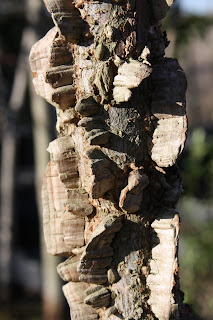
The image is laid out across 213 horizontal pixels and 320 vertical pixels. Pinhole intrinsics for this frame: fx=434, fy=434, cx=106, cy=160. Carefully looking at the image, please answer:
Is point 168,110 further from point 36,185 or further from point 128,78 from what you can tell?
point 36,185

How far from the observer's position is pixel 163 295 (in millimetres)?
846

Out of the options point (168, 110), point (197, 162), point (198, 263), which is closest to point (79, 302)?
point (168, 110)

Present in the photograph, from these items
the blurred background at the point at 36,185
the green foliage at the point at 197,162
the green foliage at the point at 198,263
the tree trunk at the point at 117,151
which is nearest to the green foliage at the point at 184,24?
the blurred background at the point at 36,185

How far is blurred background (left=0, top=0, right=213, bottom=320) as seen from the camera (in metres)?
3.23

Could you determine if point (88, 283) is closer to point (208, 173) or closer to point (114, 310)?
point (114, 310)

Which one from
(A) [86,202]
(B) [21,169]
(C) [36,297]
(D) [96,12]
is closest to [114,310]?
(A) [86,202]

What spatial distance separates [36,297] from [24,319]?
1.99ft

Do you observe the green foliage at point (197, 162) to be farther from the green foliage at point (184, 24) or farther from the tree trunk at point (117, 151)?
the tree trunk at point (117, 151)

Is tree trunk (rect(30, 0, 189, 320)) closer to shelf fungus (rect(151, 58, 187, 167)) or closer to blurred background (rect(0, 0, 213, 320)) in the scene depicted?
shelf fungus (rect(151, 58, 187, 167))

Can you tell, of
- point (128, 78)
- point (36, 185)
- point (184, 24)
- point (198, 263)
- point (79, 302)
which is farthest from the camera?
point (36, 185)

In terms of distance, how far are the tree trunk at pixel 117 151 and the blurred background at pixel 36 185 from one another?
5.80 ft

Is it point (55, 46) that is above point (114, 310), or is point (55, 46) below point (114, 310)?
above

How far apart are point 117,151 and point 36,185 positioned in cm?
294

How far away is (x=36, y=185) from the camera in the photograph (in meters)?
3.71
